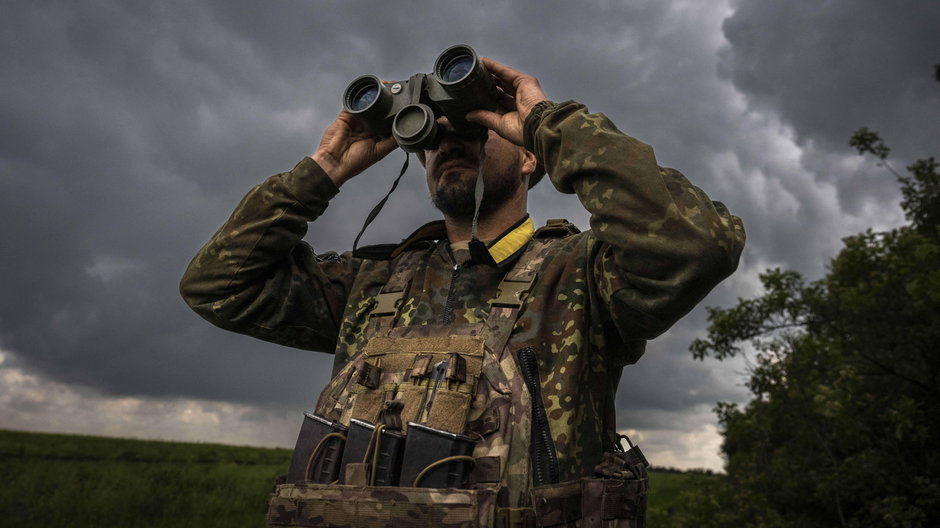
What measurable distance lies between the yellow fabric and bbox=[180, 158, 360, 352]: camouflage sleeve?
87 cm

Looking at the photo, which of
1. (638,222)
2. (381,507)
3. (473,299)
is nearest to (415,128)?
(473,299)

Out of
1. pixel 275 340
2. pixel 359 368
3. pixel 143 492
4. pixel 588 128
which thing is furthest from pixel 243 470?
pixel 588 128

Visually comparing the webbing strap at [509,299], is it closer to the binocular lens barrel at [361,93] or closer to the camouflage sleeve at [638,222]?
the camouflage sleeve at [638,222]

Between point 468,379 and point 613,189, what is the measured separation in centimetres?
83

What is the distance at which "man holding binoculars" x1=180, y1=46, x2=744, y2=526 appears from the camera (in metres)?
2.18

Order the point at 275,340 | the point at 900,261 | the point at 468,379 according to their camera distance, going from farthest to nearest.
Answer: the point at 900,261 < the point at 275,340 < the point at 468,379

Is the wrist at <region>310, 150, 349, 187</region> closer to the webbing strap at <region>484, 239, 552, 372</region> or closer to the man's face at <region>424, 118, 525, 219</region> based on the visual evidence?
the man's face at <region>424, 118, 525, 219</region>

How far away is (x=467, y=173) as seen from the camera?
304 centimetres

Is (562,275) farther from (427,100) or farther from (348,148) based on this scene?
(348,148)

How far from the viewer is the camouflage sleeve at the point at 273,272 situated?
3.00 m

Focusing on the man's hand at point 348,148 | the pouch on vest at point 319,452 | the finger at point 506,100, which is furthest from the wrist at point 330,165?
the pouch on vest at point 319,452

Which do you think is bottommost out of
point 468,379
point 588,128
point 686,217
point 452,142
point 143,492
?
point 143,492

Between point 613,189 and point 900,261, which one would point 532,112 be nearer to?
point 613,189

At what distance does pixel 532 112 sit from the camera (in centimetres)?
254
